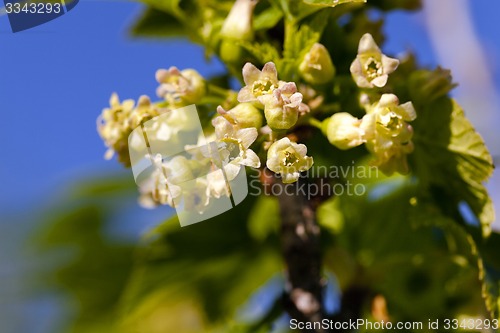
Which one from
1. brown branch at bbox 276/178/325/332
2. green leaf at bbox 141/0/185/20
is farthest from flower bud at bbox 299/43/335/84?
green leaf at bbox 141/0/185/20

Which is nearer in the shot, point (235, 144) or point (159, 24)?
point (235, 144)

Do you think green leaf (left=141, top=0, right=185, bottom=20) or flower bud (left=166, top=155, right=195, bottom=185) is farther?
green leaf (left=141, top=0, right=185, bottom=20)

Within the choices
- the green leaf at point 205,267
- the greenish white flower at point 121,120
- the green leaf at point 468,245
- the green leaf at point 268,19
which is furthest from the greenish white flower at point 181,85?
the green leaf at point 468,245

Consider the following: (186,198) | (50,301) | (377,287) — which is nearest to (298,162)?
(186,198)

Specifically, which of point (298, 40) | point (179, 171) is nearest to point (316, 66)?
point (298, 40)

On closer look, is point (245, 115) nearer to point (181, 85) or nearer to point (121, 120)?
point (181, 85)

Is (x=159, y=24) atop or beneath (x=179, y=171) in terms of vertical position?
atop

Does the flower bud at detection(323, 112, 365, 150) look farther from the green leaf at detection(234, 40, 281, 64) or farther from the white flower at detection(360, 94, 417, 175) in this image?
the green leaf at detection(234, 40, 281, 64)
